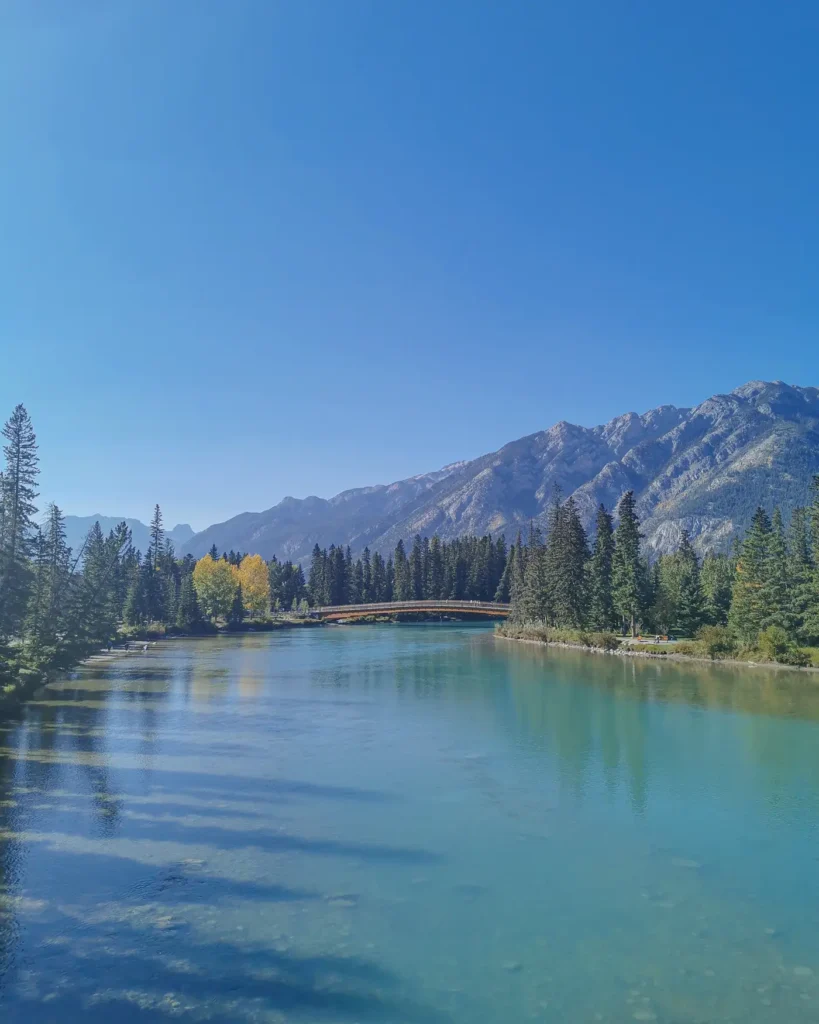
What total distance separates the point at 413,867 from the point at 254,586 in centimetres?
10907

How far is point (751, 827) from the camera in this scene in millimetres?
19812

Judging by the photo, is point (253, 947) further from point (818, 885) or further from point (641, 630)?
point (641, 630)

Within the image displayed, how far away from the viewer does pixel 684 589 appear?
68562 mm

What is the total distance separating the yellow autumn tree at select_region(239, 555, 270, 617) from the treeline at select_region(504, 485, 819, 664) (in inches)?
1815

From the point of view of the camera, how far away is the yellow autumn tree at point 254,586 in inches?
4732

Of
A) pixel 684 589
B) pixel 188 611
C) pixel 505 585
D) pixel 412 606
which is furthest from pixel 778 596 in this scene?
pixel 505 585

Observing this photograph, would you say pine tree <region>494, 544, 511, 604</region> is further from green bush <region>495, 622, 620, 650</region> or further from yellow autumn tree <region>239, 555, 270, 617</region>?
yellow autumn tree <region>239, 555, 270, 617</region>

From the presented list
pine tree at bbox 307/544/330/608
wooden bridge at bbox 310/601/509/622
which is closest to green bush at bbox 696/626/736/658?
wooden bridge at bbox 310/601/509/622

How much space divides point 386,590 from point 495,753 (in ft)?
404

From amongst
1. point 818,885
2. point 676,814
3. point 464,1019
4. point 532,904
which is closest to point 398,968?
point 464,1019

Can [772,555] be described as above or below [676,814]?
above

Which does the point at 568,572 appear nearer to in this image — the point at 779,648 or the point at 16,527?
the point at 779,648

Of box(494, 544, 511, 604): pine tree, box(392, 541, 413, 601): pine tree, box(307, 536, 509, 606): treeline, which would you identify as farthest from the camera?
box(307, 536, 509, 606): treeline

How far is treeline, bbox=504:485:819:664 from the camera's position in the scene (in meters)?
54.3
